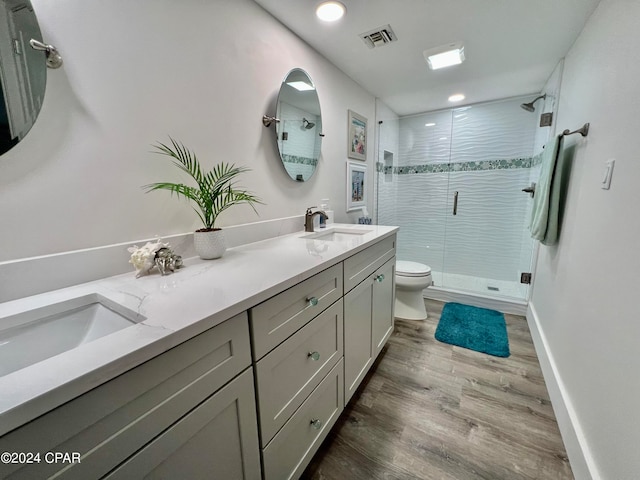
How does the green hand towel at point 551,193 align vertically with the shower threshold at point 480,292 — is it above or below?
above

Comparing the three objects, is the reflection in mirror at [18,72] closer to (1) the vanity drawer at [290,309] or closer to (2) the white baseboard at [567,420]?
(1) the vanity drawer at [290,309]

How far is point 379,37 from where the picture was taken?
163 cm

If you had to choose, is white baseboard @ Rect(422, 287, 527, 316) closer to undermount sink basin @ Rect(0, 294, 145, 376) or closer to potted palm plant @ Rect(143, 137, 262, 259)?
potted palm plant @ Rect(143, 137, 262, 259)

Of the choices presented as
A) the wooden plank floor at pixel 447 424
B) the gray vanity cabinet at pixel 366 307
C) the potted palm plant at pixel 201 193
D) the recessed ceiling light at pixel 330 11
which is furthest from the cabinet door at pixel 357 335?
the recessed ceiling light at pixel 330 11

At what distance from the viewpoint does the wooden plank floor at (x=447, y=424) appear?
3.66 feet

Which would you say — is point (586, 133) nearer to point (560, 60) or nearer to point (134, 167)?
point (560, 60)

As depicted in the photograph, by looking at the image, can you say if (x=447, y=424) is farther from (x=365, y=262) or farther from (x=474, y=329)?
(x=474, y=329)

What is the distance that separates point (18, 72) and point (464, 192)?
3.46m

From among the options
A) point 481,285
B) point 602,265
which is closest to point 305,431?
point 602,265

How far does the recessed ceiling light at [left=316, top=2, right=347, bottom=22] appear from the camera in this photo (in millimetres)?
1345

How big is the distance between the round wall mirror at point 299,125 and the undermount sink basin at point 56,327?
1142 millimetres

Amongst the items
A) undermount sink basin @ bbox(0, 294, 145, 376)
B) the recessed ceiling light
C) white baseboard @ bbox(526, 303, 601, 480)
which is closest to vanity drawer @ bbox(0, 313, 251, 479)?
undermount sink basin @ bbox(0, 294, 145, 376)

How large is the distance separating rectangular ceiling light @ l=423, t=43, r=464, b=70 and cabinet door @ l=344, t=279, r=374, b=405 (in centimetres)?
158

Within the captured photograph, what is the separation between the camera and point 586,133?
4.30 feet
